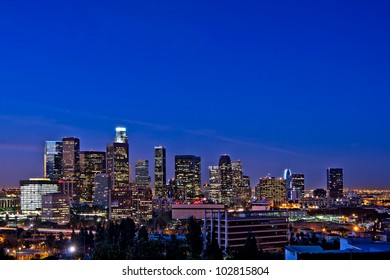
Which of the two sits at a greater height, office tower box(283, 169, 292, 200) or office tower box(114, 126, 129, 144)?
office tower box(114, 126, 129, 144)

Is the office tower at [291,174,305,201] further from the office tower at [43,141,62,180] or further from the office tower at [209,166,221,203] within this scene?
the office tower at [43,141,62,180]

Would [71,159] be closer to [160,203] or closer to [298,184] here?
[160,203]

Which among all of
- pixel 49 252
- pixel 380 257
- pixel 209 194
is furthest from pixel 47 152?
pixel 380 257

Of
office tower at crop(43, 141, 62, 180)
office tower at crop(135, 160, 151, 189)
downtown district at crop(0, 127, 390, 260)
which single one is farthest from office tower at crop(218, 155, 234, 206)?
office tower at crop(43, 141, 62, 180)

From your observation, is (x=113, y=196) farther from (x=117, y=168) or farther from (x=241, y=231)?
(x=241, y=231)

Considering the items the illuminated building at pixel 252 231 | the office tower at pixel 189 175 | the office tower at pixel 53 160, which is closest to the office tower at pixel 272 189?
the office tower at pixel 189 175

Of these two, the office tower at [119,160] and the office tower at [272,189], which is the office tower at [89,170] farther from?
the office tower at [272,189]
